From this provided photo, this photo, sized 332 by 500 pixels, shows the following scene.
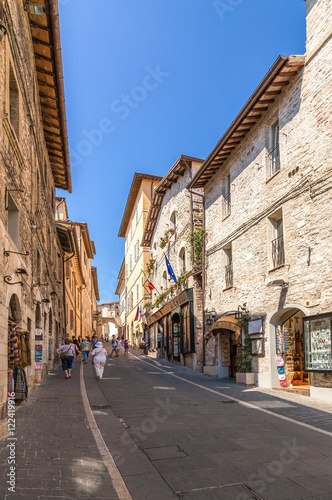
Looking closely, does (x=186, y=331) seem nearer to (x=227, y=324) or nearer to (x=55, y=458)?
(x=227, y=324)

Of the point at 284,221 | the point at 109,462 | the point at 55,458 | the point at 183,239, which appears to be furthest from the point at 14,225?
the point at 183,239

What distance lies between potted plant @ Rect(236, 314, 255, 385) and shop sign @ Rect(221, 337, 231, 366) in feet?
8.41

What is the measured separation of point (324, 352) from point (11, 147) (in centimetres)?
814

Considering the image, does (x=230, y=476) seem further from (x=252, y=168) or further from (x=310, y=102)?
(x=252, y=168)

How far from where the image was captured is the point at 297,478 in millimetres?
5082

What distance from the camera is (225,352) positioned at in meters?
17.7

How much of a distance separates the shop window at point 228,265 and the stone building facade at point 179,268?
258 centimetres

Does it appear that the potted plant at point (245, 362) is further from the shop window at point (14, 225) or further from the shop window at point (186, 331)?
the shop window at point (14, 225)

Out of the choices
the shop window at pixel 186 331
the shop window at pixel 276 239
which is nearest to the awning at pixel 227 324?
the shop window at pixel 276 239

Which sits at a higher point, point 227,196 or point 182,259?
point 227,196

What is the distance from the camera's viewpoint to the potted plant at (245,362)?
46.3ft

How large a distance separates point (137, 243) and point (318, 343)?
30077mm

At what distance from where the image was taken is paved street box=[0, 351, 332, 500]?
4797 mm

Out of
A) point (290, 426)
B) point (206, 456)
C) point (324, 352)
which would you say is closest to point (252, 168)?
point (324, 352)
